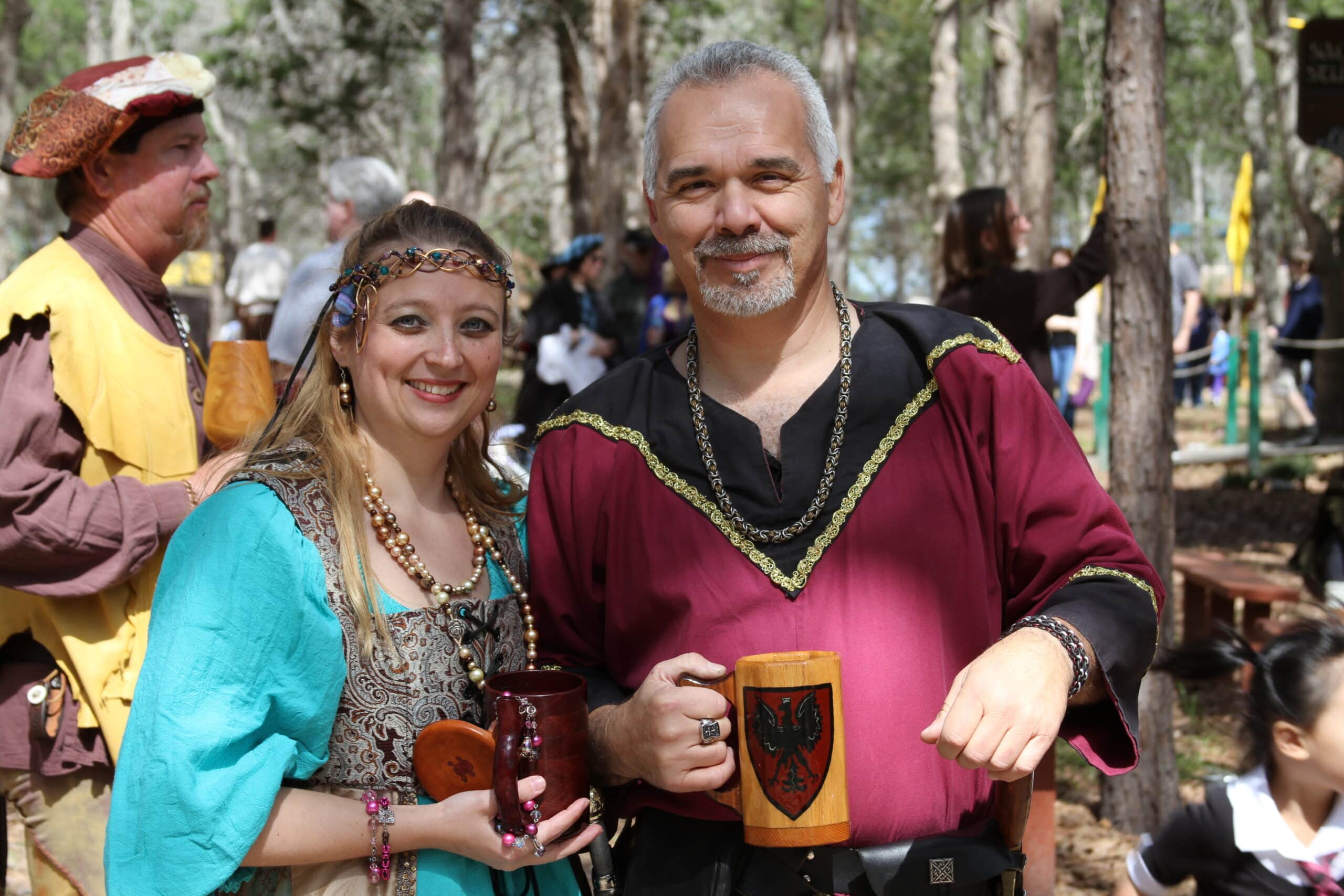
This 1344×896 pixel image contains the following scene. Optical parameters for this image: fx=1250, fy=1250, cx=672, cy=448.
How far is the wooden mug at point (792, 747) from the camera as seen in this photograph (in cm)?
176

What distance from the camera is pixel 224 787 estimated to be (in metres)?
1.88

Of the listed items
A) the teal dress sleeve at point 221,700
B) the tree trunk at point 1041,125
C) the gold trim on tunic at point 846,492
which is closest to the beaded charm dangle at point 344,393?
the teal dress sleeve at point 221,700

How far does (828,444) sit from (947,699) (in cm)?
61

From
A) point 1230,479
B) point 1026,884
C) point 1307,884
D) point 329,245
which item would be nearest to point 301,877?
point 1307,884

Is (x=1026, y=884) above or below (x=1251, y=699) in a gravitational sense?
below

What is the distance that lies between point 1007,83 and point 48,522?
14.3 meters

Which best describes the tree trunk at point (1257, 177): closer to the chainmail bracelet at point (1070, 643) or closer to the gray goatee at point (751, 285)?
the gray goatee at point (751, 285)

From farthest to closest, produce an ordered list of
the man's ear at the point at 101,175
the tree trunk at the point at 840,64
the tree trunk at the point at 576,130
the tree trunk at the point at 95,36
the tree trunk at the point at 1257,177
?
1. the tree trunk at the point at 95,36
2. the tree trunk at the point at 1257,177
3. the tree trunk at the point at 576,130
4. the tree trunk at the point at 840,64
5. the man's ear at the point at 101,175

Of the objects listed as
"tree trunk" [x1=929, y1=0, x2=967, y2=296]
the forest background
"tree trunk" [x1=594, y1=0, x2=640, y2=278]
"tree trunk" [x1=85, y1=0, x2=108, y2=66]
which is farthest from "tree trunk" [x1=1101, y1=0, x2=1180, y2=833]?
"tree trunk" [x1=85, y1=0, x2=108, y2=66]

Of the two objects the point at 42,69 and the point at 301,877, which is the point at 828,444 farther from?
the point at 42,69

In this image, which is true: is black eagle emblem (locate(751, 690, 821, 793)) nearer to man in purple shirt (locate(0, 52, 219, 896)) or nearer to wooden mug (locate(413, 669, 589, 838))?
wooden mug (locate(413, 669, 589, 838))

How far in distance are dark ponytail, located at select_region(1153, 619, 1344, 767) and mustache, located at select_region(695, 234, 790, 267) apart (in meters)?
1.44

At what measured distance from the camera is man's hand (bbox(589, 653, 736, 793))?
1830 mm

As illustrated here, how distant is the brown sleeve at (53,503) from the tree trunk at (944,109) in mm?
13310
